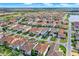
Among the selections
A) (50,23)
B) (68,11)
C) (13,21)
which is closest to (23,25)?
(13,21)

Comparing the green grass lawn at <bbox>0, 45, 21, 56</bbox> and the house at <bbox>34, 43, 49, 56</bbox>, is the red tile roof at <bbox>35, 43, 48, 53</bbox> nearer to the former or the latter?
the house at <bbox>34, 43, 49, 56</bbox>

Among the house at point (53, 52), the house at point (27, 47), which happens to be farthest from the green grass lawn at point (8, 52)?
the house at point (53, 52)

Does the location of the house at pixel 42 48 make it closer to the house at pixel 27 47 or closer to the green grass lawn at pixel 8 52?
the house at pixel 27 47

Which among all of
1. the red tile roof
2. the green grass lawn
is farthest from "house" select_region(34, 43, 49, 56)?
the green grass lawn

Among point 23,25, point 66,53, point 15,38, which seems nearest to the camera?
point 66,53

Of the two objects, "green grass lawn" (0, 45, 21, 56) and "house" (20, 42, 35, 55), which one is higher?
"house" (20, 42, 35, 55)

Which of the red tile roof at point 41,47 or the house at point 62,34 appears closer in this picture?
the red tile roof at point 41,47

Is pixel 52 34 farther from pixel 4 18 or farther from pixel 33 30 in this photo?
pixel 4 18

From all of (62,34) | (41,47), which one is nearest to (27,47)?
(41,47)
